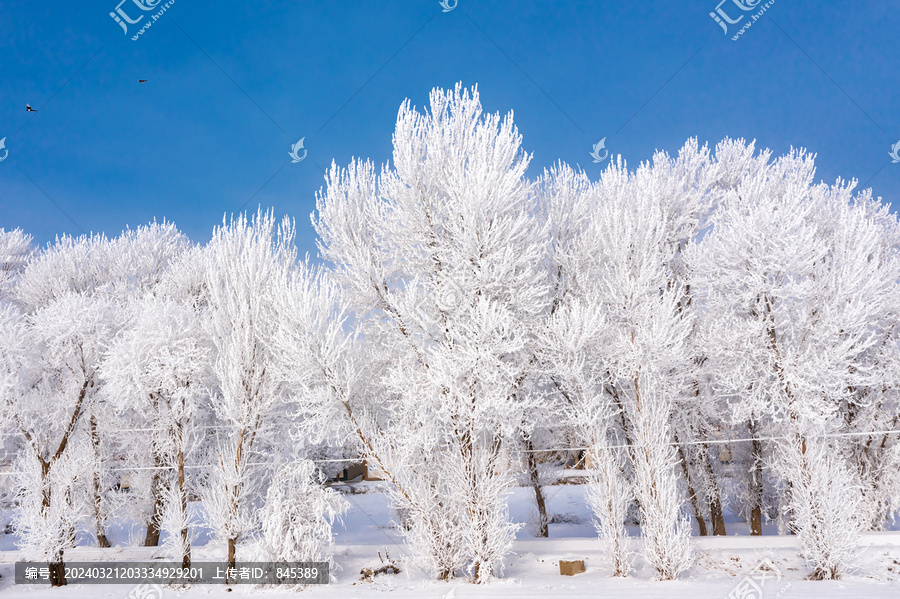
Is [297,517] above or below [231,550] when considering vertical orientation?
above

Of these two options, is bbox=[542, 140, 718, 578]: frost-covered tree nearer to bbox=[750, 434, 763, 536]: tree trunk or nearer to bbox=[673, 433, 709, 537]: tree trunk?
bbox=[673, 433, 709, 537]: tree trunk

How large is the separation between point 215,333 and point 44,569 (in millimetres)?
5752

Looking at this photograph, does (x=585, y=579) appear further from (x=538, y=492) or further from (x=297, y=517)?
(x=297, y=517)

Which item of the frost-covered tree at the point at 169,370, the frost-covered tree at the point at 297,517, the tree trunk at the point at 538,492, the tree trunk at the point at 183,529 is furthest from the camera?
the tree trunk at the point at 538,492

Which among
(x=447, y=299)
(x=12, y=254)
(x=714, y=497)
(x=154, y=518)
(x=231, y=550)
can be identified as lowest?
(x=714, y=497)

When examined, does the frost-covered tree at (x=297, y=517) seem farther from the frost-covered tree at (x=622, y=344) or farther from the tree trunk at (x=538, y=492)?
the tree trunk at (x=538, y=492)

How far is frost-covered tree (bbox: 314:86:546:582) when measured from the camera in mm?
9102

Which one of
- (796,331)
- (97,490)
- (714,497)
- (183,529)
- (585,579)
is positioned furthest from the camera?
(97,490)

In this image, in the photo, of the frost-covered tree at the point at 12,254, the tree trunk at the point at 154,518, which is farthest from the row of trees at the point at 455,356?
the frost-covered tree at the point at 12,254

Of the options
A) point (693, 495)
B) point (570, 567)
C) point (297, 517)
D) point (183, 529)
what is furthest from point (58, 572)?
point (693, 495)

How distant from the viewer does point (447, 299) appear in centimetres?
954

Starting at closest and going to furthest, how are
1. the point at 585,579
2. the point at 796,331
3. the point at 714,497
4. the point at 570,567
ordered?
the point at 585,579 → the point at 570,567 → the point at 796,331 → the point at 714,497

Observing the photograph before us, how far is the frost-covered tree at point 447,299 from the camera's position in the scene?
29.9 feet

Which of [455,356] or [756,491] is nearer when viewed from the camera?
[455,356]
